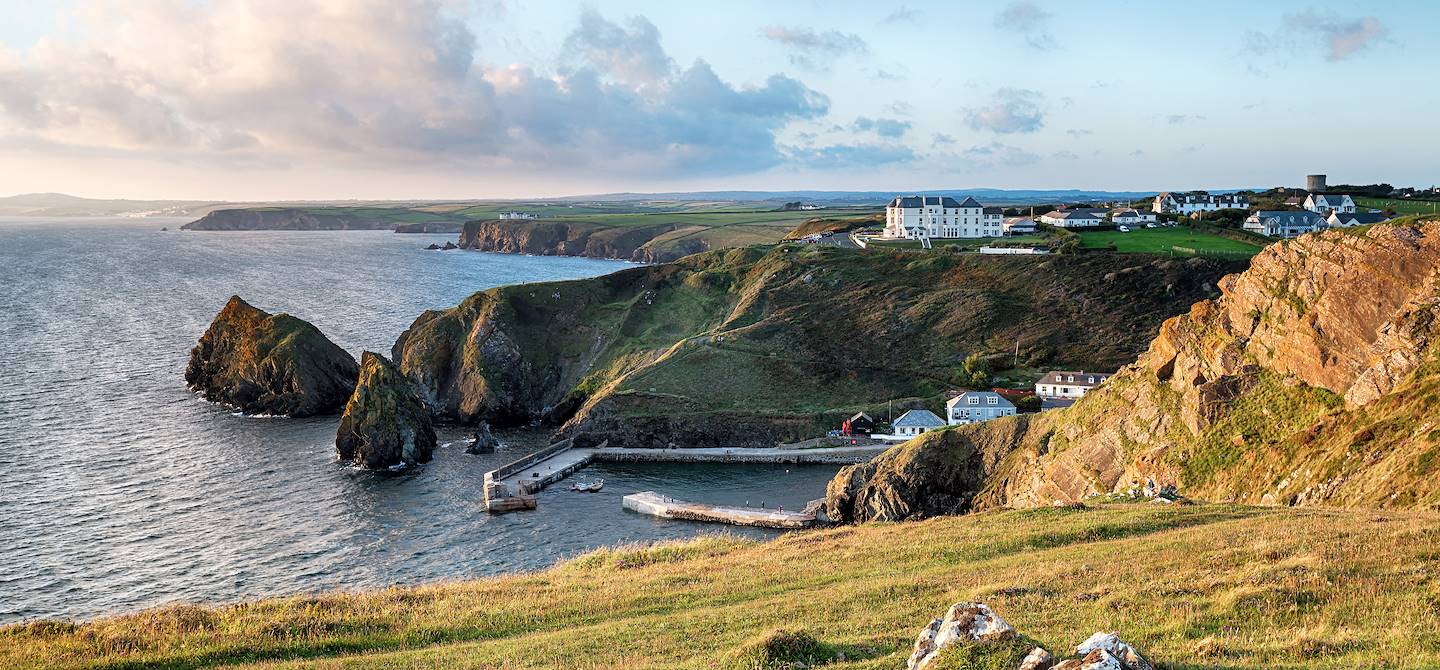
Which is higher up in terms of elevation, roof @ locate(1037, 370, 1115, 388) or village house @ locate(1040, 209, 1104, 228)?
village house @ locate(1040, 209, 1104, 228)

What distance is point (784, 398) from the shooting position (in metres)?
97.1

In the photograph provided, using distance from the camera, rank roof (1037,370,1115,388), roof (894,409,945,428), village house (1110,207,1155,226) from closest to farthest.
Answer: roof (894,409,945,428) < roof (1037,370,1115,388) < village house (1110,207,1155,226)

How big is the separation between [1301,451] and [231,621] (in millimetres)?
41401

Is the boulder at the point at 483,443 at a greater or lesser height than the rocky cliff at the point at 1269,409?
lesser

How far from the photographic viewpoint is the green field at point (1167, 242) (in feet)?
400

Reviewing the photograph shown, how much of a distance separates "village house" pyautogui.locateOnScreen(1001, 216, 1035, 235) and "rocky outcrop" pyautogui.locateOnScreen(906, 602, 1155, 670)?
470ft

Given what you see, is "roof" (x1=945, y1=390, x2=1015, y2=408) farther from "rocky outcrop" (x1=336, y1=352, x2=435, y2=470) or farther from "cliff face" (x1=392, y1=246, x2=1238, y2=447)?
"rocky outcrop" (x1=336, y1=352, x2=435, y2=470)

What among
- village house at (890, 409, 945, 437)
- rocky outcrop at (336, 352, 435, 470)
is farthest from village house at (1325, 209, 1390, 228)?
rocky outcrop at (336, 352, 435, 470)

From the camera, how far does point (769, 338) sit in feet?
361

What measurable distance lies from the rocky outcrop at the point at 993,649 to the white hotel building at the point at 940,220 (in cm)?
14155

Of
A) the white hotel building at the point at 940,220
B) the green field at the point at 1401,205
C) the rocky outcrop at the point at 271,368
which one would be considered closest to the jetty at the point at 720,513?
the rocky outcrop at the point at 271,368

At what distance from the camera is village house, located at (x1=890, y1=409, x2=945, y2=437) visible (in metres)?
87.2

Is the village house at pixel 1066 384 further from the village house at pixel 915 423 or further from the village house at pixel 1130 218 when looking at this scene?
the village house at pixel 1130 218

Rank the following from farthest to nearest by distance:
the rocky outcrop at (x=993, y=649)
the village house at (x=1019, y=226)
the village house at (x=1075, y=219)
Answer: the village house at (x=1075, y=219) < the village house at (x=1019, y=226) < the rocky outcrop at (x=993, y=649)
